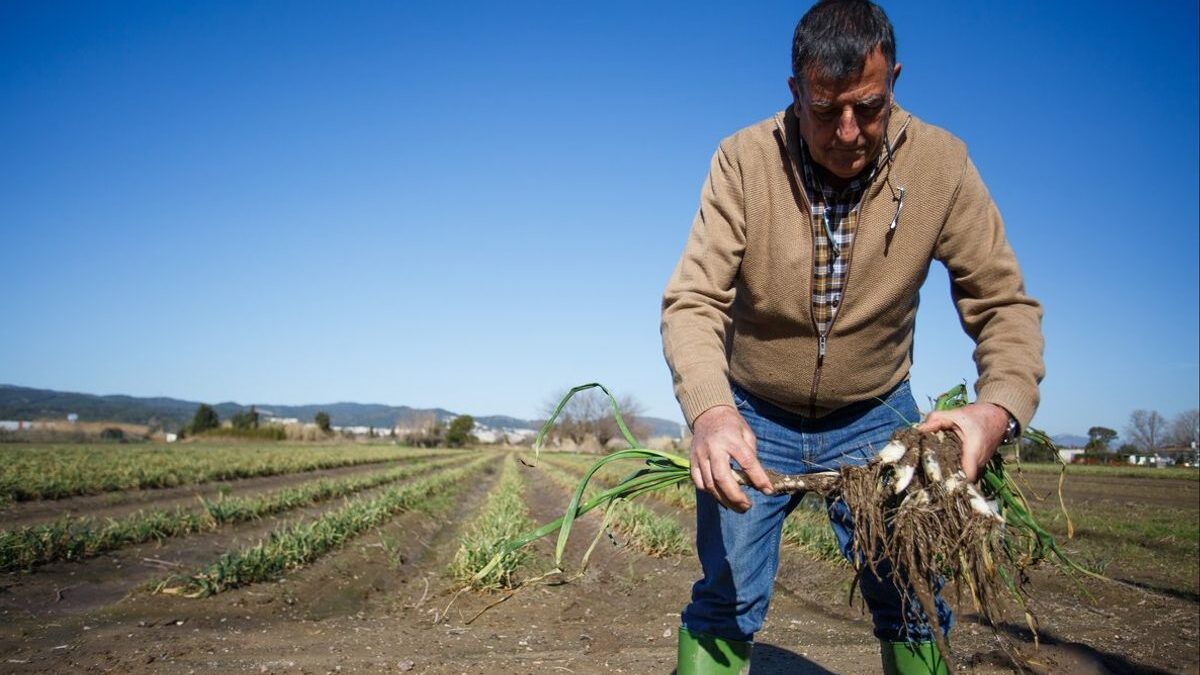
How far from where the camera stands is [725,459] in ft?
4.68

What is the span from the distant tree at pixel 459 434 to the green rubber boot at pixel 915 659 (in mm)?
90705

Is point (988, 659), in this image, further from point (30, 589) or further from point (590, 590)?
point (30, 589)

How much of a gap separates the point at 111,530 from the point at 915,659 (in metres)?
7.13

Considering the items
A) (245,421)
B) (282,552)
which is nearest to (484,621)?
(282,552)

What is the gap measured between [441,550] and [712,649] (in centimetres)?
691

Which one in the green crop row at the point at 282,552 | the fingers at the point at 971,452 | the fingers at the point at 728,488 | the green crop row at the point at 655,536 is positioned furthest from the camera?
the green crop row at the point at 655,536

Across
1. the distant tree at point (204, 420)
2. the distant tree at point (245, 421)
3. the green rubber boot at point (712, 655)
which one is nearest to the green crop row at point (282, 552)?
the green rubber boot at point (712, 655)

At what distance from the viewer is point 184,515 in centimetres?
794

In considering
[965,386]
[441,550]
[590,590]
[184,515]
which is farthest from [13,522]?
[965,386]

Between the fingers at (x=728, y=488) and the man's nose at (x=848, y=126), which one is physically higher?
the man's nose at (x=848, y=126)

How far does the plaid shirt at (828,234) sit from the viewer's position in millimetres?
1900

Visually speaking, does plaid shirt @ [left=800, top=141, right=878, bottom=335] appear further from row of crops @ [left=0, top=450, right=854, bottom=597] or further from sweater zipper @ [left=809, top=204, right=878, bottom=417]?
row of crops @ [left=0, top=450, right=854, bottom=597]

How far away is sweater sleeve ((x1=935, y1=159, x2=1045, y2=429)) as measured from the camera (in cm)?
A: 167

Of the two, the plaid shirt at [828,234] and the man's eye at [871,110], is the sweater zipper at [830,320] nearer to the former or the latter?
the plaid shirt at [828,234]
